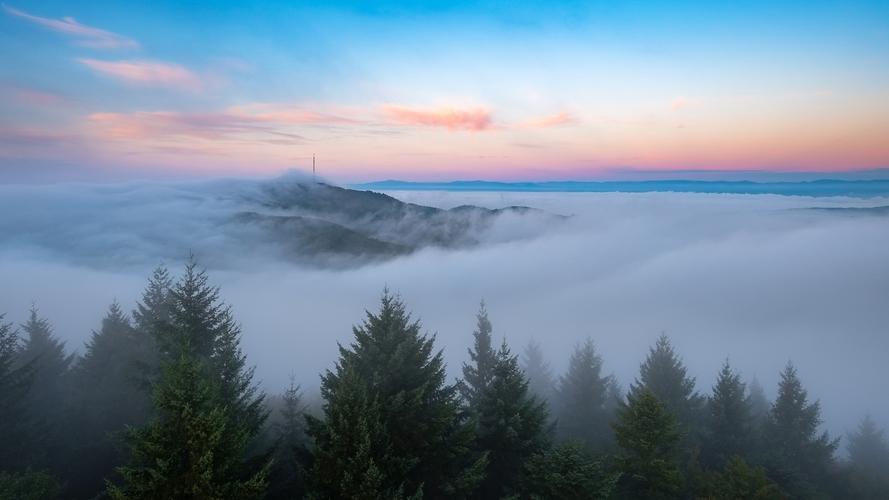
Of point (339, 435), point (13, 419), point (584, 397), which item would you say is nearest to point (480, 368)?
point (584, 397)

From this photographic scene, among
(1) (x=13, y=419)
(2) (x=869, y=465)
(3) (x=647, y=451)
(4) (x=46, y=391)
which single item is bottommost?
(2) (x=869, y=465)

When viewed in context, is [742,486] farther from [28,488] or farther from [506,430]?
[28,488]

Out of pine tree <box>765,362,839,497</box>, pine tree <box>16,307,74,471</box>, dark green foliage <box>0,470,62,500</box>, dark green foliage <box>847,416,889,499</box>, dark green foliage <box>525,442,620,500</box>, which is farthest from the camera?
pine tree <box>765,362,839,497</box>

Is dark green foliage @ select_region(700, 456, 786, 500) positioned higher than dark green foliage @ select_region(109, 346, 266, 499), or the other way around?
dark green foliage @ select_region(109, 346, 266, 499)

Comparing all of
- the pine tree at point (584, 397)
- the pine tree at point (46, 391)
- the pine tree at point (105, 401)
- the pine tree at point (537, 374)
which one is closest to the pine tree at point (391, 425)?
the pine tree at point (105, 401)

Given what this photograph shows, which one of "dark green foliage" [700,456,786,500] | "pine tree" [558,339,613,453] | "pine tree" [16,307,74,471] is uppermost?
"dark green foliage" [700,456,786,500]

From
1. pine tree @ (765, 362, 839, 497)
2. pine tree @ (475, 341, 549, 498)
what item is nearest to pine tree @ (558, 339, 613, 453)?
pine tree @ (765, 362, 839, 497)

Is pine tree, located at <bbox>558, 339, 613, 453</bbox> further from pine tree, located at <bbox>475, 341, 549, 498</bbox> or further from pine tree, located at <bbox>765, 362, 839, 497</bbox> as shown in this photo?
pine tree, located at <bbox>475, 341, 549, 498</bbox>
